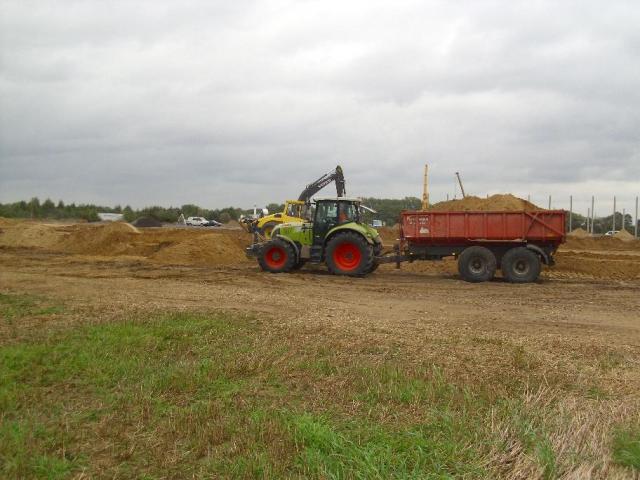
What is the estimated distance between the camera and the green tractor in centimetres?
1722

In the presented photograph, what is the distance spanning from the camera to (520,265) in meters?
16.4

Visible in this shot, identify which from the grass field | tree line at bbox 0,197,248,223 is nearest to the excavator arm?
the grass field

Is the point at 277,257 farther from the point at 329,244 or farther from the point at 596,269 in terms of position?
the point at 596,269

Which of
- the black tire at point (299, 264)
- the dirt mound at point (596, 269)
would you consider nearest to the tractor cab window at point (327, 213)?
the black tire at point (299, 264)

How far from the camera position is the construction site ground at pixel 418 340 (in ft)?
15.3

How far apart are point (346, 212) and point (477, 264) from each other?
3.78 m

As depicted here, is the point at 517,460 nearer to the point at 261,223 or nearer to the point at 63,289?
the point at 63,289

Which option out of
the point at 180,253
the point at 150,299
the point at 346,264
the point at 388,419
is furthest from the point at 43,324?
the point at 180,253

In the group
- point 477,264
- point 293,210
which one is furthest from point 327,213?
point 293,210

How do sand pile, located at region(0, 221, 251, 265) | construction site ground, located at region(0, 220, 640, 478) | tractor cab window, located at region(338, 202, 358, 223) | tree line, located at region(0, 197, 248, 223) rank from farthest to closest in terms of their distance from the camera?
1. tree line, located at region(0, 197, 248, 223)
2. sand pile, located at region(0, 221, 251, 265)
3. tractor cab window, located at region(338, 202, 358, 223)
4. construction site ground, located at region(0, 220, 640, 478)

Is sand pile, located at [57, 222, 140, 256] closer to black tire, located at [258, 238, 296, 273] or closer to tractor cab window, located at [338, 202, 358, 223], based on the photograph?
black tire, located at [258, 238, 296, 273]

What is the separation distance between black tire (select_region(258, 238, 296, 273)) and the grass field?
975 cm

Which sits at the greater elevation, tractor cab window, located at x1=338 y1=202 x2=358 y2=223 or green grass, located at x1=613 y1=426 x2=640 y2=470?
tractor cab window, located at x1=338 y1=202 x2=358 y2=223

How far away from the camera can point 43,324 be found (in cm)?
877
